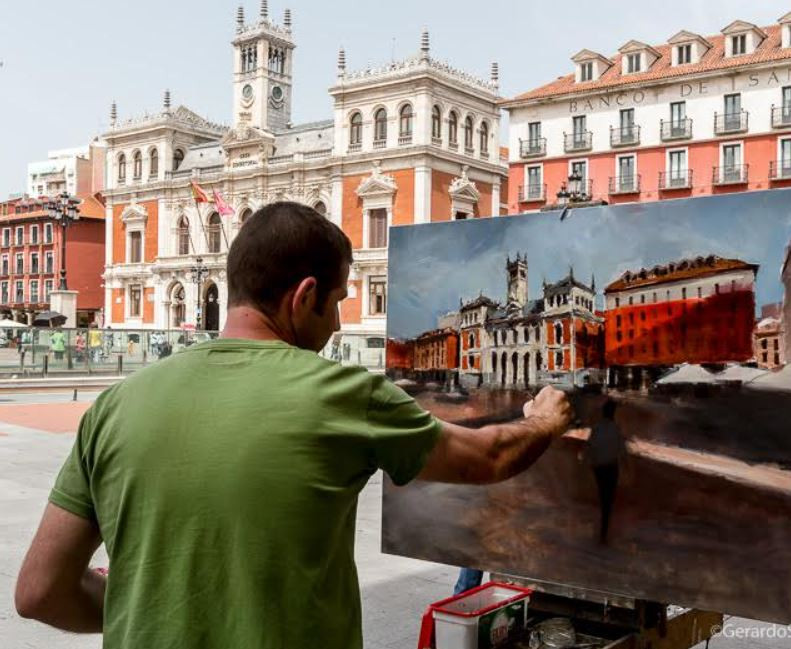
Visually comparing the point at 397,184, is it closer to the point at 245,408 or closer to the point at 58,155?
the point at 245,408

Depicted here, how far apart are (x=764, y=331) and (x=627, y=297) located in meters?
0.48

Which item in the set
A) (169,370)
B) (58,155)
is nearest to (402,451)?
(169,370)

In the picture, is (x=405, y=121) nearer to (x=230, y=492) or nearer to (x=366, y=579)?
(x=366, y=579)

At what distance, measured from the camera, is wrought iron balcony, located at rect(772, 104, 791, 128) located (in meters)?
30.2

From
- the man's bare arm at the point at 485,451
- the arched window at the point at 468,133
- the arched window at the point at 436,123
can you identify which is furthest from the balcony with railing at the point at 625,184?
the man's bare arm at the point at 485,451

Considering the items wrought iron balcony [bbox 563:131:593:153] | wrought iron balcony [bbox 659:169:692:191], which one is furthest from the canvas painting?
wrought iron balcony [bbox 563:131:593:153]

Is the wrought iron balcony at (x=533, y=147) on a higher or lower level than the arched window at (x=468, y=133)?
lower

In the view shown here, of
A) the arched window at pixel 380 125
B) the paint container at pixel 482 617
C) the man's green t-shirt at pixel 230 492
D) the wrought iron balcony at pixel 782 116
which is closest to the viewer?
the man's green t-shirt at pixel 230 492

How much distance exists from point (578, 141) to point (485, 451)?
33429mm

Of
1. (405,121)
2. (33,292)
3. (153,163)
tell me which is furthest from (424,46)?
(33,292)

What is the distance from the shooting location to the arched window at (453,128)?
40000 mm

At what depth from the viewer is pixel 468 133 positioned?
134ft

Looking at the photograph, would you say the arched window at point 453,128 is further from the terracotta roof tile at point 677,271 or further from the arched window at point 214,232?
the terracotta roof tile at point 677,271

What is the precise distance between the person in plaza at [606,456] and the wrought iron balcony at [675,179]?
30.3 metres
